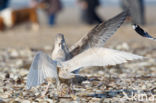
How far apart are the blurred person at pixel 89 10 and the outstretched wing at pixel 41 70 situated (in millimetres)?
10034

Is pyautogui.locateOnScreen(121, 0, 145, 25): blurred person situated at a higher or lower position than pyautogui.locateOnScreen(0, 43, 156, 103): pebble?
higher

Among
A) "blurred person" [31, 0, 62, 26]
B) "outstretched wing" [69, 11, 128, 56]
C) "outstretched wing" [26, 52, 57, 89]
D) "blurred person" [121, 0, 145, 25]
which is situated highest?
Answer: "blurred person" [31, 0, 62, 26]

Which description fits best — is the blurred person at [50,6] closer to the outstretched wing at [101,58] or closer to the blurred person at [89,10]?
the blurred person at [89,10]

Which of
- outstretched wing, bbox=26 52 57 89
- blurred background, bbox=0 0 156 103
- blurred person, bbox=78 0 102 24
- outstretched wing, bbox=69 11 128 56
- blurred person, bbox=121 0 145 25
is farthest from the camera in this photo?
blurred person, bbox=78 0 102 24

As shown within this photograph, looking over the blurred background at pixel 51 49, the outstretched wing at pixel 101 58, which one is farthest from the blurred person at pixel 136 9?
the outstretched wing at pixel 101 58

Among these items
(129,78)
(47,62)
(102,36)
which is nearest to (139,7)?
(129,78)

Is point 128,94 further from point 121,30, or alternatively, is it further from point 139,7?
point 139,7

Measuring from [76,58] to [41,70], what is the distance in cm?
40

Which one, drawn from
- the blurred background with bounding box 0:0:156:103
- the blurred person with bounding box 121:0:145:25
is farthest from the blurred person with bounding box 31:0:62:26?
the blurred person with bounding box 121:0:145:25

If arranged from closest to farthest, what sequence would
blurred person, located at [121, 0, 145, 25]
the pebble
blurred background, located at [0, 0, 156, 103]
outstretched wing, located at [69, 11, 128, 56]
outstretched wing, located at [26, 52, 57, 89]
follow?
1. outstretched wing, located at [26, 52, 57, 89]
2. the pebble
3. outstretched wing, located at [69, 11, 128, 56]
4. blurred background, located at [0, 0, 156, 103]
5. blurred person, located at [121, 0, 145, 25]

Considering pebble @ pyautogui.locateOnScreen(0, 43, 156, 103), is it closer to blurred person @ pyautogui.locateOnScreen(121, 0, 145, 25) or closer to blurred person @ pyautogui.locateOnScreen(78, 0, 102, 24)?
blurred person @ pyautogui.locateOnScreen(121, 0, 145, 25)

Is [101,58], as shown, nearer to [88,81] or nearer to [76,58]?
[76,58]

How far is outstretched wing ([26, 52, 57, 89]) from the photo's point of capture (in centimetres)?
417

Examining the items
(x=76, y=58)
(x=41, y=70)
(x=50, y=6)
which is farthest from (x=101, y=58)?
(x=50, y=6)
